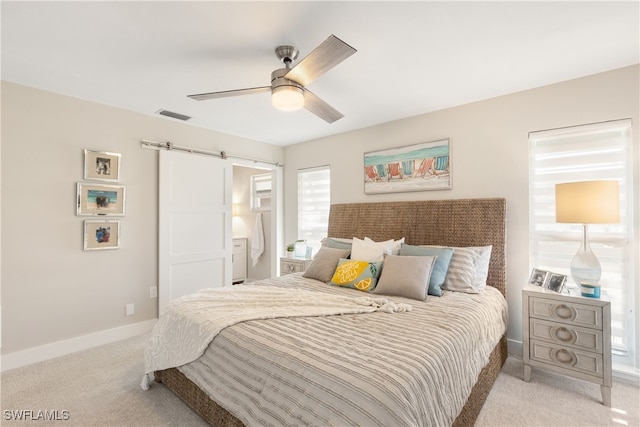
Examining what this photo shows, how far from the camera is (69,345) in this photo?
2.83 meters

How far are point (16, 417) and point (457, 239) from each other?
3707mm

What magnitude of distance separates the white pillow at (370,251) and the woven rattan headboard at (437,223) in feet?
1.62

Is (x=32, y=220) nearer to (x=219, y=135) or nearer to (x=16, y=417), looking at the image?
(x=16, y=417)

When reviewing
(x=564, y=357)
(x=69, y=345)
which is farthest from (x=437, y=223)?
(x=69, y=345)

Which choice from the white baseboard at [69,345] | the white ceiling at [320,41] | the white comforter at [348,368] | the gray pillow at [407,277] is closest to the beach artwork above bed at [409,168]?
the white ceiling at [320,41]

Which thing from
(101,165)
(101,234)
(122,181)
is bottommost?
(101,234)

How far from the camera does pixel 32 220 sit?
2.66 metres

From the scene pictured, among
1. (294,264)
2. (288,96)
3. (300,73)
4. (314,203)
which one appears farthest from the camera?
(314,203)

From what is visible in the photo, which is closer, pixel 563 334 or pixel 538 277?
pixel 563 334

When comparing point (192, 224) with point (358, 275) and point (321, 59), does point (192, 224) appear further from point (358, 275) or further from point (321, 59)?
point (321, 59)

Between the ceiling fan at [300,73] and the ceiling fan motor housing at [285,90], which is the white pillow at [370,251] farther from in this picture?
the ceiling fan motor housing at [285,90]

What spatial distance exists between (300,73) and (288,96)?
172 millimetres

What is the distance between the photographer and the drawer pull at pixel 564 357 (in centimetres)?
214

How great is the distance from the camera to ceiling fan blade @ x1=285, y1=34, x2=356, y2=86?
5.06 ft
